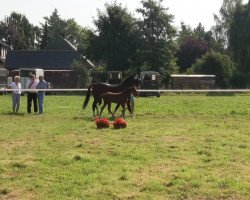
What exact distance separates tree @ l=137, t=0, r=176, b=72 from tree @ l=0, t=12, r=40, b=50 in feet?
163

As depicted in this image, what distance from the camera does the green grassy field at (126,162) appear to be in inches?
281

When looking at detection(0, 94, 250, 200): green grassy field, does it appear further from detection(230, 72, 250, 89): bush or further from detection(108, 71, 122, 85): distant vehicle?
detection(230, 72, 250, 89): bush

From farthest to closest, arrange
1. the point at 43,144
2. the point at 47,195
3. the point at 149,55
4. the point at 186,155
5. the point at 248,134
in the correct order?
the point at 149,55 → the point at 248,134 → the point at 43,144 → the point at 186,155 → the point at 47,195

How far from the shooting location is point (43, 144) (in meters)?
11.4

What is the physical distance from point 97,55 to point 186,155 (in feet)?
146

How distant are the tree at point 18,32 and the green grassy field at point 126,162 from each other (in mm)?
85450

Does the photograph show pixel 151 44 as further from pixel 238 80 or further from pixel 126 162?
pixel 126 162

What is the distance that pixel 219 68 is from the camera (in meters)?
54.0

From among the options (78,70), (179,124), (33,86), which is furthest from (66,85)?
(179,124)

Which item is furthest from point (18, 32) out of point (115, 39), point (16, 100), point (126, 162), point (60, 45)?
point (126, 162)

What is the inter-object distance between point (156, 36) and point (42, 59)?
717 inches

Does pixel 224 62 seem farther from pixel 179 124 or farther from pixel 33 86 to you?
pixel 179 124

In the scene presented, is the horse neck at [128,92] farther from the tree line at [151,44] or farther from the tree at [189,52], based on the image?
the tree at [189,52]

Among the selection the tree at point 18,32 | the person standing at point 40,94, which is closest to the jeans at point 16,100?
the person standing at point 40,94
